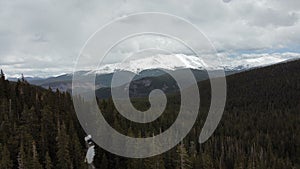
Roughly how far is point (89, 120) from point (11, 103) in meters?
25.8

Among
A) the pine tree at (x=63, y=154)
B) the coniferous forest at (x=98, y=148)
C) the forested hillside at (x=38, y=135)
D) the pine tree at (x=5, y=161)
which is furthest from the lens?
the coniferous forest at (x=98, y=148)

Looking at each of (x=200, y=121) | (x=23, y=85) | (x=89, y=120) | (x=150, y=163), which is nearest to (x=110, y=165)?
(x=150, y=163)

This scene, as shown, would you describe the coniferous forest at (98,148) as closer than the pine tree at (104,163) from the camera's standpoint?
Yes

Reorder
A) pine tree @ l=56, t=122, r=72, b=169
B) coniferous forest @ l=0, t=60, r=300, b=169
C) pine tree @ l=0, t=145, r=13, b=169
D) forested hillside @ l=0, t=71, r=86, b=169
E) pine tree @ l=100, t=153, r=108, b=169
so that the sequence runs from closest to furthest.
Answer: pine tree @ l=0, t=145, r=13, b=169 → forested hillside @ l=0, t=71, r=86, b=169 → pine tree @ l=56, t=122, r=72, b=169 → coniferous forest @ l=0, t=60, r=300, b=169 → pine tree @ l=100, t=153, r=108, b=169

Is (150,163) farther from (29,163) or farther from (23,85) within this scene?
(23,85)

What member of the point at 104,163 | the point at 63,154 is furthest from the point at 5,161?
the point at 104,163

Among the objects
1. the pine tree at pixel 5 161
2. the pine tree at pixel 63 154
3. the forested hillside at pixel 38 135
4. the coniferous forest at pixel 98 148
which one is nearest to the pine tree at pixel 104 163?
the coniferous forest at pixel 98 148

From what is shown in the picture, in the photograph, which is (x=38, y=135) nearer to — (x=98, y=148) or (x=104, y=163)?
(x=98, y=148)

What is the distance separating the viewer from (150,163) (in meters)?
75.8

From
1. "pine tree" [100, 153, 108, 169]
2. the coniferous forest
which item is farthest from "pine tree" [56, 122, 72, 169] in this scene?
"pine tree" [100, 153, 108, 169]

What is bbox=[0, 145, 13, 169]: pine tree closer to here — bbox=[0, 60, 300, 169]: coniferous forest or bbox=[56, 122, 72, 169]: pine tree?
bbox=[0, 60, 300, 169]: coniferous forest

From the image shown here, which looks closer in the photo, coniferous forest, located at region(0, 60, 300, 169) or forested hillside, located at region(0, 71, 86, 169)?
forested hillside, located at region(0, 71, 86, 169)

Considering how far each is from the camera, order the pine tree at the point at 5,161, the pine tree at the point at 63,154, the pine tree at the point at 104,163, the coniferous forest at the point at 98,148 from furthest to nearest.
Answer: the pine tree at the point at 104,163, the coniferous forest at the point at 98,148, the pine tree at the point at 63,154, the pine tree at the point at 5,161

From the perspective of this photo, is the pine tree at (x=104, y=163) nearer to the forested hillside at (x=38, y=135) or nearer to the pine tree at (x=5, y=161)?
the forested hillside at (x=38, y=135)
